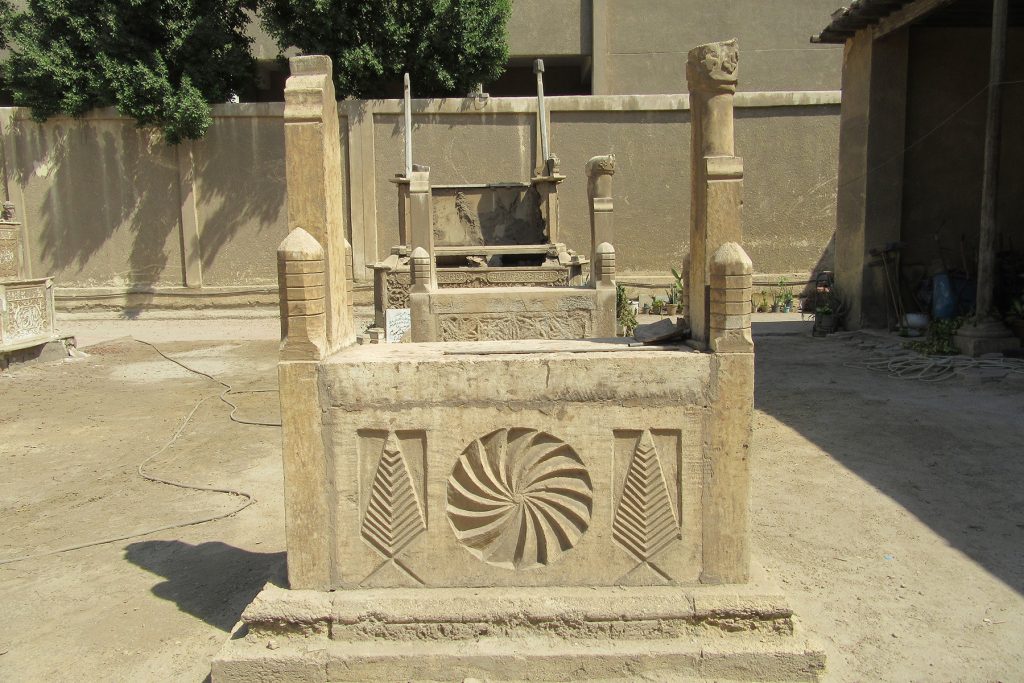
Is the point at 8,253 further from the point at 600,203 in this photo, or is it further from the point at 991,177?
the point at 991,177

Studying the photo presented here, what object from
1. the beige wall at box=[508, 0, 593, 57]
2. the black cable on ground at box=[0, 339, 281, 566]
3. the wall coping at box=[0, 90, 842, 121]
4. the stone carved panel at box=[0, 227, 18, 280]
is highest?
the beige wall at box=[508, 0, 593, 57]

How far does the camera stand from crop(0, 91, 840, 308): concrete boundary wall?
13.4 m

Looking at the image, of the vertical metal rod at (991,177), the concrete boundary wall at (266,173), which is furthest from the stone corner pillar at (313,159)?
the concrete boundary wall at (266,173)

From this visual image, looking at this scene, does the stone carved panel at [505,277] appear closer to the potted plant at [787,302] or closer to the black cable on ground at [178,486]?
the black cable on ground at [178,486]

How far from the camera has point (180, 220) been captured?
13.6 meters

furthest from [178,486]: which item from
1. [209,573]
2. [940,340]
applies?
[940,340]

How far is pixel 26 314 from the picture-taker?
9.62 m

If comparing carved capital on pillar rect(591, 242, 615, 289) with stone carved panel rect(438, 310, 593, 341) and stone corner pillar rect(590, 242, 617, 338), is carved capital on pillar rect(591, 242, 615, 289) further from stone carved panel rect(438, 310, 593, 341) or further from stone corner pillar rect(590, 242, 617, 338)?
stone carved panel rect(438, 310, 593, 341)

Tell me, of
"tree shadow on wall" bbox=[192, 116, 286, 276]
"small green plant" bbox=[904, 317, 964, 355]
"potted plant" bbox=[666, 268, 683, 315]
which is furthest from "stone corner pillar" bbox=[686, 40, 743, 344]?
"tree shadow on wall" bbox=[192, 116, 286, 276]

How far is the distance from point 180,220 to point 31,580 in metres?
11.0

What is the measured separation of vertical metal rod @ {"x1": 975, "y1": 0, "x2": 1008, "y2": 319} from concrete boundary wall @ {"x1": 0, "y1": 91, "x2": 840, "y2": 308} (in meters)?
5.62

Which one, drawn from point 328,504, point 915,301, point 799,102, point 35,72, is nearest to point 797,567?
point 328,504

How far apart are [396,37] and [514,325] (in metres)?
9.06

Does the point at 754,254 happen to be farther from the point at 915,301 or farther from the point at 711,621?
the point at 711,621
